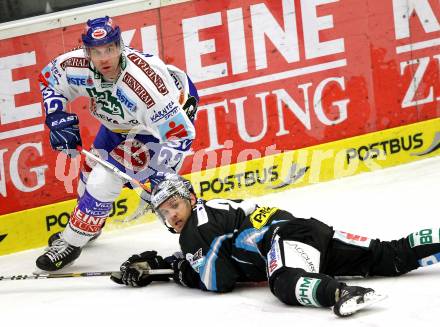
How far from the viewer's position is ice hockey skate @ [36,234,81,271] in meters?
5.52

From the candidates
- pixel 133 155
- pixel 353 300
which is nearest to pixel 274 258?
pixel 353 300

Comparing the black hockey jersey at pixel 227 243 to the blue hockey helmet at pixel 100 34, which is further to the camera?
the blue hockey helmet at pixel 100 34

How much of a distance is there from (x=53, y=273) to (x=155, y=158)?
843 mm

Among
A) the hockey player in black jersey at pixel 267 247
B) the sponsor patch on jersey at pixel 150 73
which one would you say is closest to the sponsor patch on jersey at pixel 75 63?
the sponsor patch on jersey at pixel 150 73

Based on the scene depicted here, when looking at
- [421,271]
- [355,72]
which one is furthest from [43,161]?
[421,271]

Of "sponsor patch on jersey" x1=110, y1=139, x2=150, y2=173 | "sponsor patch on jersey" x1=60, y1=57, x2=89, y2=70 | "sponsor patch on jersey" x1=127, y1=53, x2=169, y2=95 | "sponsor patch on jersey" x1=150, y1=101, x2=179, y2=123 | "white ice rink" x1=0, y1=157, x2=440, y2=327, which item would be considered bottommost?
"white ice rink" x1=0, y1=157, x2=440, y2=327

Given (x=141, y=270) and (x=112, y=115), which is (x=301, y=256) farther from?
(x=112, y=115)

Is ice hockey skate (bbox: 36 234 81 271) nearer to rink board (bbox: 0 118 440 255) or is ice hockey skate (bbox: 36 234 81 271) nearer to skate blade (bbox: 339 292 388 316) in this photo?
rink board (bbox: 0 118 440 255)

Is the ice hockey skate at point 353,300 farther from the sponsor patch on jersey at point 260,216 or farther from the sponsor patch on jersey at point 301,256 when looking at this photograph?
the sponsor patch on jersey at point 260,216

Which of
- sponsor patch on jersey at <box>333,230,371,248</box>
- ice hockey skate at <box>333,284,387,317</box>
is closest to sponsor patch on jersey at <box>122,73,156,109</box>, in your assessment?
sponsor patch on jersey at <box>333,230,371,248</box>

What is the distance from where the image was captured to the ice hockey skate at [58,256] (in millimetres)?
5520

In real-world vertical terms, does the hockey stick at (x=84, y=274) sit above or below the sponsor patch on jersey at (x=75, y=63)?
below

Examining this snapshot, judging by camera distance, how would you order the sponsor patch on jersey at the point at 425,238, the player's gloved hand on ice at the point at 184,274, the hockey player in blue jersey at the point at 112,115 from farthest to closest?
1. the hockey player in blue jersey at the point at 112,115
2. the player's gloved hand on ice at the point at 184,274
3. the sponsor patch on jersey at the point at 425,238

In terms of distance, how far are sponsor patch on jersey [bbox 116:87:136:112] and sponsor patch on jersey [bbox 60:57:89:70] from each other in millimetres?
224
